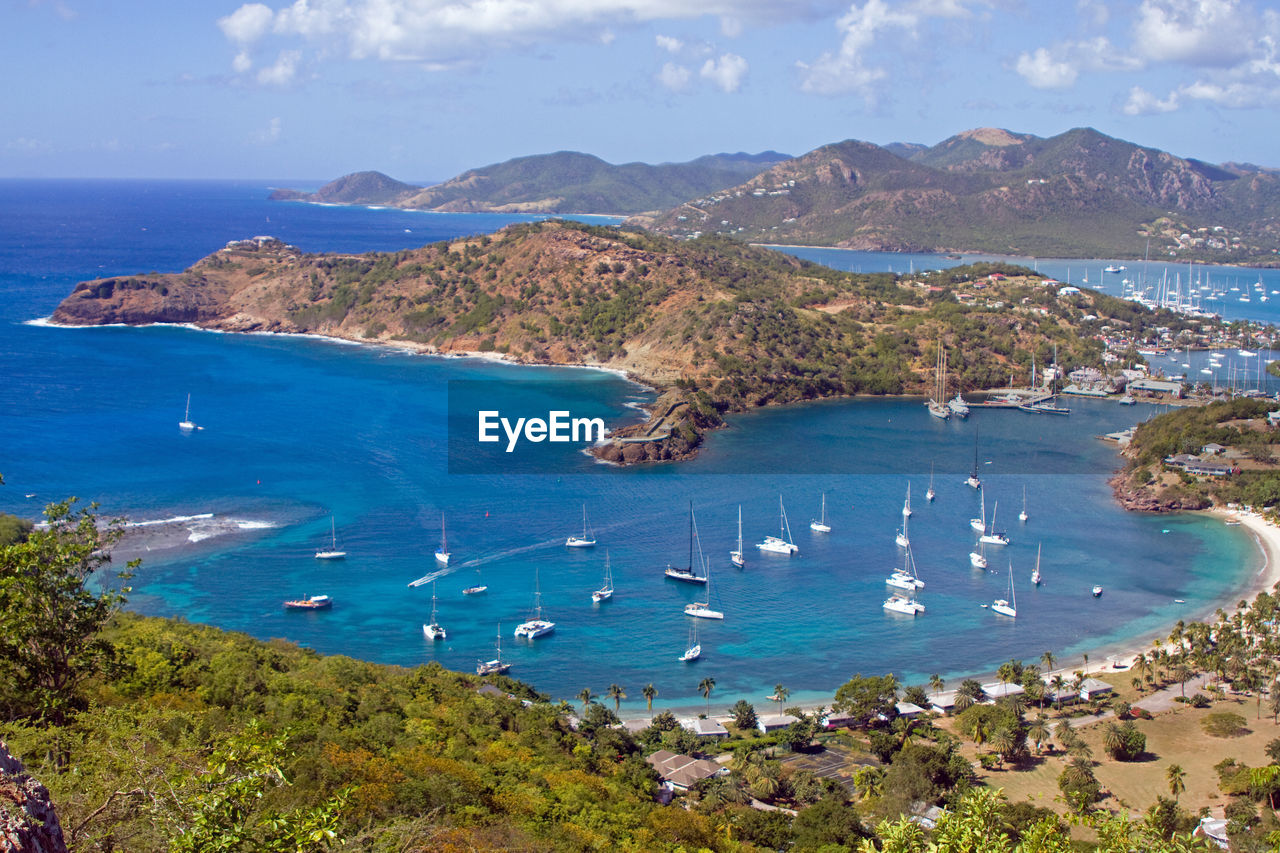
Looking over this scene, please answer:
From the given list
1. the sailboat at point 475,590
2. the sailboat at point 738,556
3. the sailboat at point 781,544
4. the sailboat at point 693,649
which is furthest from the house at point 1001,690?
the sailboat at point 475,590

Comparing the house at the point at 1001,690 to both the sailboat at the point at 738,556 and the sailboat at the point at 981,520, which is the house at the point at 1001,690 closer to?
the sailboat at the point at 738,556

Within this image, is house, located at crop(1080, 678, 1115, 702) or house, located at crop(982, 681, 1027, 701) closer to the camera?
house, located at crop(982, 681, 1027, 701)

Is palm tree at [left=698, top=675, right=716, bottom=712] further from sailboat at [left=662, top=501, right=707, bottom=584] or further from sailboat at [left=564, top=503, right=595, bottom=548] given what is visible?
sailboat at [left=564, top=503, right=595, bottom=548]

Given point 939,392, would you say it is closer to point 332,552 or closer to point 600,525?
point 600,525

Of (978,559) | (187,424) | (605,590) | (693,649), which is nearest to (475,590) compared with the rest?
(605,590)

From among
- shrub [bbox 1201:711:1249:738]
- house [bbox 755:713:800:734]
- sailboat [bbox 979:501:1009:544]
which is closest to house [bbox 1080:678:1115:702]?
shrub [bbox 1201:711:1249:738]

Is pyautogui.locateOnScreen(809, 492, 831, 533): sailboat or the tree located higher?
the tree
